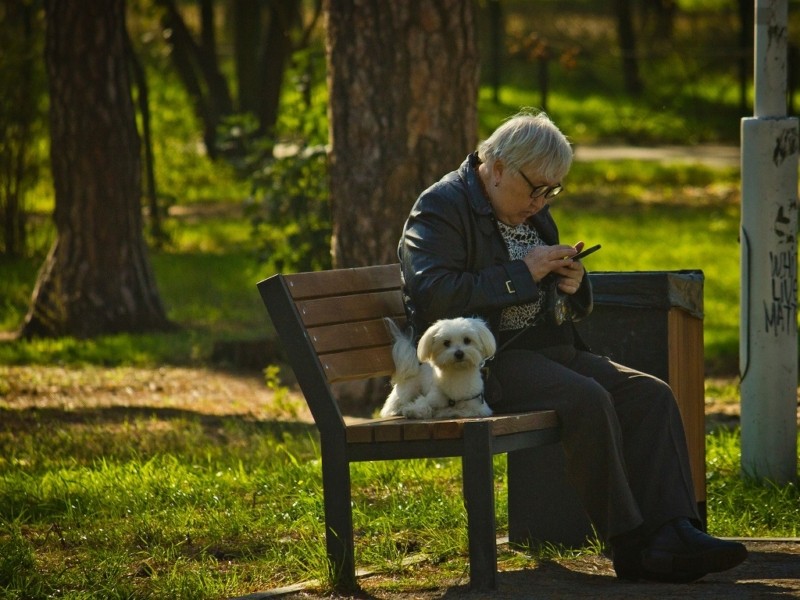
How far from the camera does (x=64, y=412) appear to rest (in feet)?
26.9

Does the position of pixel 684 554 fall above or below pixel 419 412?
below

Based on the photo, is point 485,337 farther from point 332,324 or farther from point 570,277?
point 332,324

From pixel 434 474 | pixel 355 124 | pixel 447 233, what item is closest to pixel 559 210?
pixel 355 124

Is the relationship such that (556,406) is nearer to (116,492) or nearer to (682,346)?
(682,346)

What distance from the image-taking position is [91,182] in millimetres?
10930

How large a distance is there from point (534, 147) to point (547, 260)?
14.4 inches

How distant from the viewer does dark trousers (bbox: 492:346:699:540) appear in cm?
448

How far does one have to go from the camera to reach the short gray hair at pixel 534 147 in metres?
4.68

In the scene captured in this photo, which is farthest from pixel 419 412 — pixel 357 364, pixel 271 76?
pixel 271 76

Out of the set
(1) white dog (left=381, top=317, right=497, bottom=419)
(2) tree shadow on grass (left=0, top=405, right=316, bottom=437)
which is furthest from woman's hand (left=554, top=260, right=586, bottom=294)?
(2) tree shadow on grass (left=0, top=405, right=316, bottom=437)

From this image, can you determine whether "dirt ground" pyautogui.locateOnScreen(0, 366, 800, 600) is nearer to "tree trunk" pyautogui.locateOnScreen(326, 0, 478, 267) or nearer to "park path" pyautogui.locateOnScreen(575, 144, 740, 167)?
"tree trunk" pyautogui.locateOnScreen(326, 0, 478, 267)

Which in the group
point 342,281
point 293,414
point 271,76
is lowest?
point 293,414

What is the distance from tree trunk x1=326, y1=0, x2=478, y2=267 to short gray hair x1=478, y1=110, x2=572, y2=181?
2.99 metres

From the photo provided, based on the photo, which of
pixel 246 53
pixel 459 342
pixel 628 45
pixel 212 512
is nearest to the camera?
pixel 459 342
